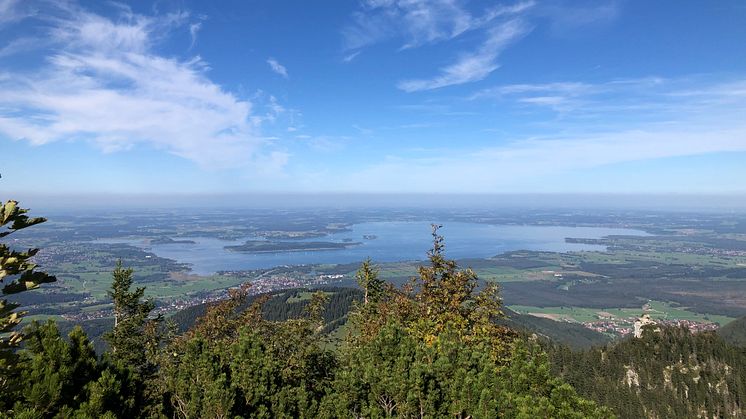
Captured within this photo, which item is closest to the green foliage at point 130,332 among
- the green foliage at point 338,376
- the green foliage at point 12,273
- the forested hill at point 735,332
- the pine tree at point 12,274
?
the green foliage at point 338,376

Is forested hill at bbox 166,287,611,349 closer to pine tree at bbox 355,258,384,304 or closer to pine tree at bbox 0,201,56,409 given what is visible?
pine tree at bbox 355,258,384,304

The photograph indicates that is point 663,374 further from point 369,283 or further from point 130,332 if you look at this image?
point 130,332

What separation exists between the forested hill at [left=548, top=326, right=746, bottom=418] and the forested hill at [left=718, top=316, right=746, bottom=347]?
1990 inches

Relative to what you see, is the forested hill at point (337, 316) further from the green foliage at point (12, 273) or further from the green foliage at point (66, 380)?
the green foliage at point (12, 273)

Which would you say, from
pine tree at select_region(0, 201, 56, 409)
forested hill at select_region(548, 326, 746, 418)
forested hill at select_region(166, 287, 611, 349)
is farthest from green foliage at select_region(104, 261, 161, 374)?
forested hill at select_region(548, 326, 746, 418)

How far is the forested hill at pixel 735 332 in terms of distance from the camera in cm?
16050

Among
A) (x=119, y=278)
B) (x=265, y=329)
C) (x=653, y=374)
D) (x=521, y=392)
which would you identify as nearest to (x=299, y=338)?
(x=265, y=329)

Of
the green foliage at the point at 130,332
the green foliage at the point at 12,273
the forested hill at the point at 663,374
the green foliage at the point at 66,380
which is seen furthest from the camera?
the forested hill at the point at 663,374

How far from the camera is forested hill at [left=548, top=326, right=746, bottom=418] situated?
101m

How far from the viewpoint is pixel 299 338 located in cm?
2678

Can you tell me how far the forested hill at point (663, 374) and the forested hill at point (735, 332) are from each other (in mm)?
50537

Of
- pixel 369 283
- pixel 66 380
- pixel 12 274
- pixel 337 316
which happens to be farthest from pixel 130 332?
pixel 337 316

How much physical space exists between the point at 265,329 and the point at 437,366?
1716cm

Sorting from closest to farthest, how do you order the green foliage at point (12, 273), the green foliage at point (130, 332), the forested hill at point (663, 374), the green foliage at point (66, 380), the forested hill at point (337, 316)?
the green foliage at point (12, 273)
the green foliage at point (66, 380)
the green foliage at point (130, 332)
the forested hill at point (663, 374)
the forested hill at point (337, 316)
